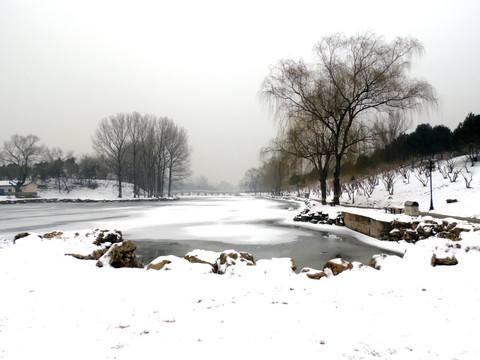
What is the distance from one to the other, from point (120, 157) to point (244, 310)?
57.1 metres

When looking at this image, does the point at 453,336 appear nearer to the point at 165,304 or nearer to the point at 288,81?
the point at 165,304

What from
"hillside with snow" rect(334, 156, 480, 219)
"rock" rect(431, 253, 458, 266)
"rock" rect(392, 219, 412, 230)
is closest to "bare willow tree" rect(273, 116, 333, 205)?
"hillside with snow" rect(334, 156, 480, 219)

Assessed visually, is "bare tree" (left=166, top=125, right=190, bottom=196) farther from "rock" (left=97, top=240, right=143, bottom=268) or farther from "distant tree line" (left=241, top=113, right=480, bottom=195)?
"rock" (left=97, top=240, right=143, bottom=268)

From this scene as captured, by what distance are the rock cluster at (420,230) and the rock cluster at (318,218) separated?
5.37 metres

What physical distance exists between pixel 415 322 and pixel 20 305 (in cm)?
573

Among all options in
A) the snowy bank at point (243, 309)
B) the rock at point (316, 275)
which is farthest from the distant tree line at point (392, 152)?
the rock at point (316, 275)

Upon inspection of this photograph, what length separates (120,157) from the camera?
5622 centimetres

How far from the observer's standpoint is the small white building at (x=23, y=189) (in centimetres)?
Result: 5809

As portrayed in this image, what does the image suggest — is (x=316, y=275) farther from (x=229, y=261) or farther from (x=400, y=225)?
(x=400, y=225)

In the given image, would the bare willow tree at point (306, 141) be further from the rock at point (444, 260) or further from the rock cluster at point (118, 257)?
the rock cluster at point (118, 257)

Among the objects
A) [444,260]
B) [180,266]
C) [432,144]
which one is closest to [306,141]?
[444,260]

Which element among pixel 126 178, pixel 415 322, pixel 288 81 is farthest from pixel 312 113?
pixel 126 178

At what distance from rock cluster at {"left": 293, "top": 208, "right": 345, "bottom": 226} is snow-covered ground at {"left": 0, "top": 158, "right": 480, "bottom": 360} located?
10.0 m

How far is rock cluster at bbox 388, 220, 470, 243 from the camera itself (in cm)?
947
